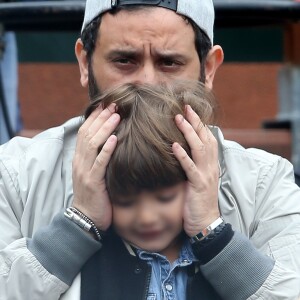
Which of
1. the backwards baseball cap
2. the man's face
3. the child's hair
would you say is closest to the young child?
the child's hair

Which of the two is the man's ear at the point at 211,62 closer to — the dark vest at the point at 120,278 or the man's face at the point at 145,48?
the man's face at the point at 145,48

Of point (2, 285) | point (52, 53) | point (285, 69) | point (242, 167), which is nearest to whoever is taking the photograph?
point (2, 285)

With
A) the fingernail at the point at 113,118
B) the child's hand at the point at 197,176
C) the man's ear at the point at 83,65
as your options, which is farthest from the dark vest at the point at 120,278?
the man's ear at the point at 83,65

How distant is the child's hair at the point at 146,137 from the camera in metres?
2.30

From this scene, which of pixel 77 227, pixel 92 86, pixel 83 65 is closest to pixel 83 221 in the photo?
pixel 77 227

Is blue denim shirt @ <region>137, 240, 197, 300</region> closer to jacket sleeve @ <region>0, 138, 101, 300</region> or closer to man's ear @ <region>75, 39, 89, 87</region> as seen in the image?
jacket sleeve @ <region>0, 138, 101, 300</region>

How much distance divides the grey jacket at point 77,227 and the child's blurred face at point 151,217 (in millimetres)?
93

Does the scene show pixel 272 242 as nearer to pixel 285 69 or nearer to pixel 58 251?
pixel 58 251

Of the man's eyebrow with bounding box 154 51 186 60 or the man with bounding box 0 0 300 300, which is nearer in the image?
the man with bounding box 0 0 300 300

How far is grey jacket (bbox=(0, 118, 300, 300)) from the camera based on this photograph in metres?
2.31

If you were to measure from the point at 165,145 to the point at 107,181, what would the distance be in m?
0.17

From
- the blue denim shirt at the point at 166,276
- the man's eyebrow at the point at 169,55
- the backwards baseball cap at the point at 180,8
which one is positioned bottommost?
the blue denim shirt at the point at 166,276

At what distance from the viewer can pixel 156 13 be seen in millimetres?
2777

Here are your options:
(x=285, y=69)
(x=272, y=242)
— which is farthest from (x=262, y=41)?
(x=272, y=242)
